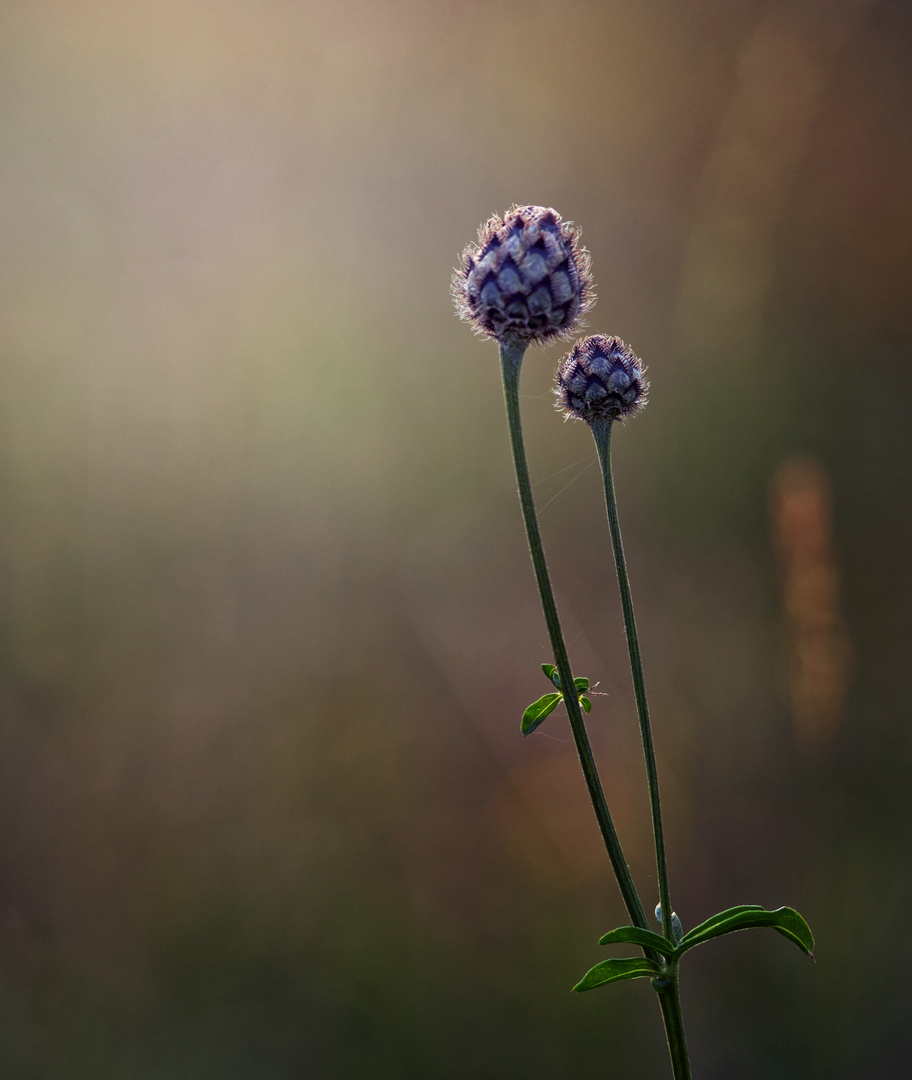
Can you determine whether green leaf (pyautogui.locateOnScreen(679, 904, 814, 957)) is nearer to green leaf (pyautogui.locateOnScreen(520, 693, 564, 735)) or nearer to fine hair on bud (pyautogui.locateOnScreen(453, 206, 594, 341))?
green leaf (pyautogui.locateOnScreen(520, 693, 564, 735))

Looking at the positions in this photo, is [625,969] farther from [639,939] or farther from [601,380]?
[601,380]

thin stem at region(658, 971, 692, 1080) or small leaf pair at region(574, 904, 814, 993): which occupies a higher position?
small leaf pair at region(574, 904, 814, 993)

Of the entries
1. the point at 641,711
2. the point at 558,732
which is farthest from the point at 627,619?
the point at 558,732

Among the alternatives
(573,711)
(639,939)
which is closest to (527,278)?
(573,711)

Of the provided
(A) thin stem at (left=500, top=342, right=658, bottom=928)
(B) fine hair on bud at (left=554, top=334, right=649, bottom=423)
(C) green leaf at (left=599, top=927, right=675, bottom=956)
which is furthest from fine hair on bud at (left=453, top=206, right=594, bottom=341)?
(C) green leaf at (left=599, top=927, right=675, bottom=956)

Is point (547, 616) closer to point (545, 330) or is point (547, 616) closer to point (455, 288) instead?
point (545, 330)

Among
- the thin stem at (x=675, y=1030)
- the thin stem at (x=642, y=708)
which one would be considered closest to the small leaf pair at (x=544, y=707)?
the thin stem at (x=642, y=708)
